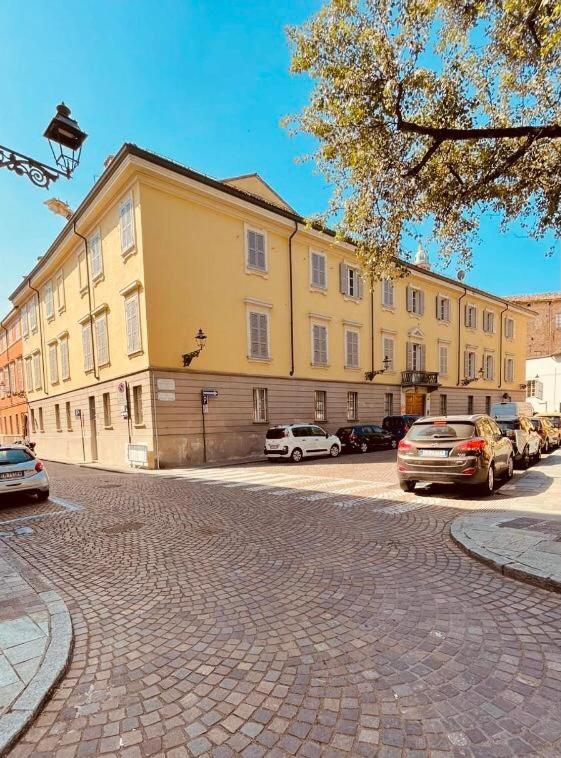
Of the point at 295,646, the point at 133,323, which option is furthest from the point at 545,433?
the point at 133,323

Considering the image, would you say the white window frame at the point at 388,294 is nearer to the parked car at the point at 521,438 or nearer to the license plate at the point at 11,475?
the parked car at the point at 521,438

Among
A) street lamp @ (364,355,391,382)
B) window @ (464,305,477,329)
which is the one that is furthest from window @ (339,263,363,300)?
window @ (464,305,477,329)

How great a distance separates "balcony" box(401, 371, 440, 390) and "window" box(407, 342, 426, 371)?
932 mm

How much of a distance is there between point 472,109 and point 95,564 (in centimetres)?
1053

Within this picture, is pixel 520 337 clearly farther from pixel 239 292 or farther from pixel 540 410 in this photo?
pixel 239 292

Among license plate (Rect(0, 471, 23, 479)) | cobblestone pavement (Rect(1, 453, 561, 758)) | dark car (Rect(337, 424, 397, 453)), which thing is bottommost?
dark car (Rect(337, 424, 397, 453))

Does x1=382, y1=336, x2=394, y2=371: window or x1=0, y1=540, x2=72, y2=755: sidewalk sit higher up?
x1=382, y1=336, x2=394, y2=371: window

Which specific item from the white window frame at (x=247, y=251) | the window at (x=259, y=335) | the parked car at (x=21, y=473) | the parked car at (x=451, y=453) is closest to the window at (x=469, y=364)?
the window at (x=259, y=335)

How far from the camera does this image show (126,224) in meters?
17.0

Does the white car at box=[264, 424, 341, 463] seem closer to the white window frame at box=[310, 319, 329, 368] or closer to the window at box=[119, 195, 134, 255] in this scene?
the white window frame at box=[310, 319, 329, 368]

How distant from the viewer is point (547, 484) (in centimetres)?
945

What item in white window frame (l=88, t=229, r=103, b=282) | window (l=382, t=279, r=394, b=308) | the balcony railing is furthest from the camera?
the balcony railing

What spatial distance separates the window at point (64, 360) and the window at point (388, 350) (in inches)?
803

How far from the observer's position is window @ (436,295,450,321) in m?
31.6
